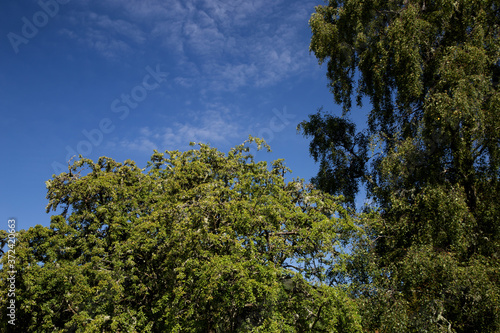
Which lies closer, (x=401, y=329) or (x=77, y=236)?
(x=401, y=329)

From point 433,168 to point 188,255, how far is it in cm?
903

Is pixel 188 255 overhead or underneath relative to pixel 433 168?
underneath

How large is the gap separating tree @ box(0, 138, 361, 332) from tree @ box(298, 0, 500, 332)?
6.74 ft

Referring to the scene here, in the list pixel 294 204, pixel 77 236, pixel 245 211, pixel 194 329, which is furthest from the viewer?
pixel 77 236

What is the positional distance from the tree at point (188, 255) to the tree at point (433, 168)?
80.9 inches

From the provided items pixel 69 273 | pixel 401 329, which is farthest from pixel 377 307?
pixel 69 273

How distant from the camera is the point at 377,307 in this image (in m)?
11.3

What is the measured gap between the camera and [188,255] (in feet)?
37.1

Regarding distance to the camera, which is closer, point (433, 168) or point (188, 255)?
point (188, 255)

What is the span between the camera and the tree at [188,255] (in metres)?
10.5

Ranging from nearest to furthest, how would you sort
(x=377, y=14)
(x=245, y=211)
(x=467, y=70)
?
(x=245, y=211)
(x=467, y=70)
(x=377, y=14)

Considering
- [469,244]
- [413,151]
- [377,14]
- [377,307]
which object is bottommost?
[377,307]

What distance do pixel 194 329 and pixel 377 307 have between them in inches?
225

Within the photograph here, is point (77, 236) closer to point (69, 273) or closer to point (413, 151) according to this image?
point (69, 273)
